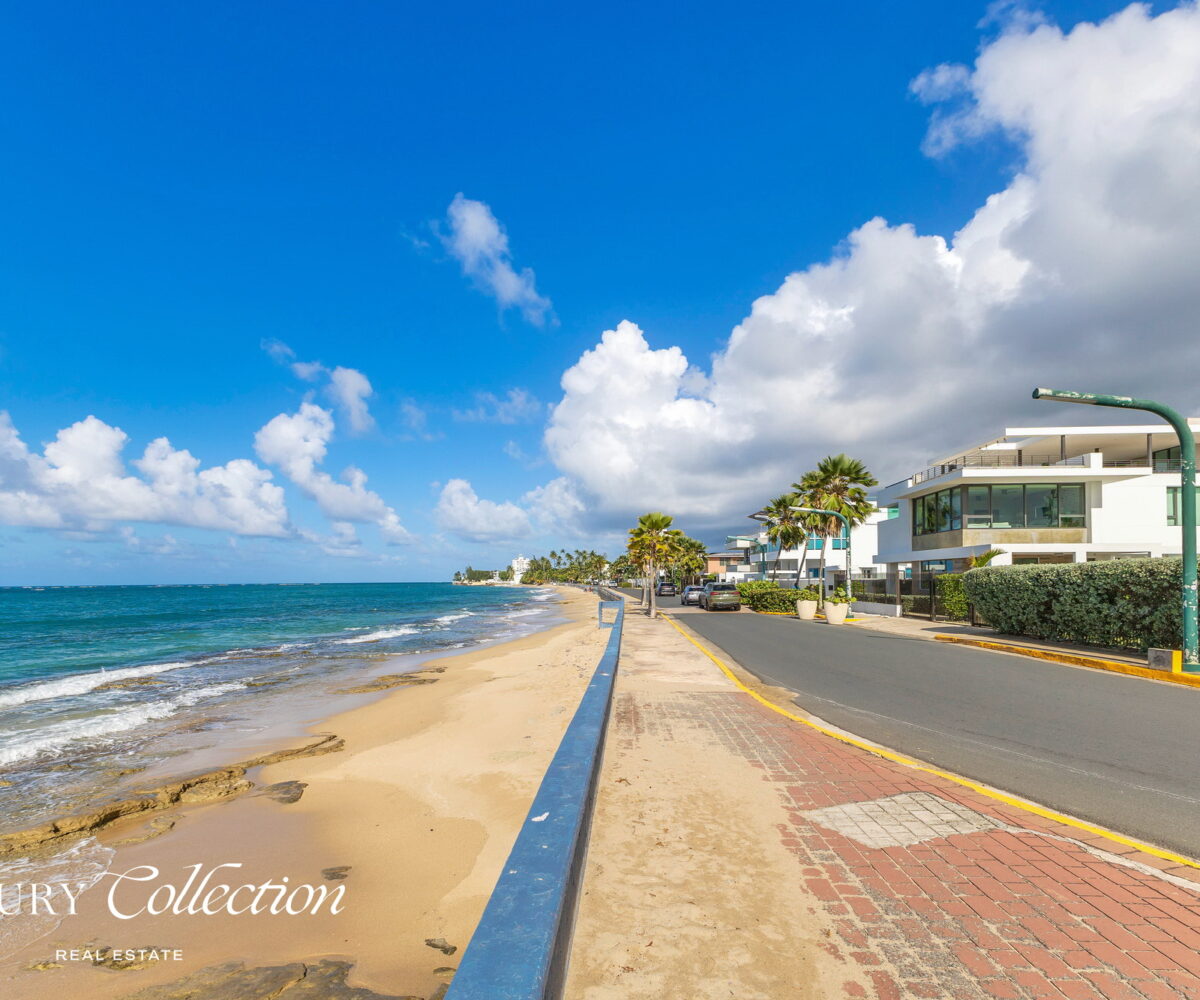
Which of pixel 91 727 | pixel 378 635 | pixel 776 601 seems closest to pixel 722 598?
pixel 776 601

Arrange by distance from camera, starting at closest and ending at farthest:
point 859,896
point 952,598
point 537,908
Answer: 1. point 537,908
2. point 859,896
3. point 952,598

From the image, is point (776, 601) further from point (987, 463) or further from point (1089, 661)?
point (1089, 661)

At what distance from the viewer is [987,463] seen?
32750 millimetres

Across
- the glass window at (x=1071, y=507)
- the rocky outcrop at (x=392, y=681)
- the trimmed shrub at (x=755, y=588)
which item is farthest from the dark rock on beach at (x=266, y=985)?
the glass window at (x=1071, y=507)

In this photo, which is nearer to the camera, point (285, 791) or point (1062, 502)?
point (285, 791)

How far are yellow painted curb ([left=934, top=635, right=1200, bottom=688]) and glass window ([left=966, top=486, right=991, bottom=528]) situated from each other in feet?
44.6

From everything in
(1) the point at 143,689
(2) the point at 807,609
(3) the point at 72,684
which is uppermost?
(2) the point at 807,609

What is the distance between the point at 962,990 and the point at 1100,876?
177cm

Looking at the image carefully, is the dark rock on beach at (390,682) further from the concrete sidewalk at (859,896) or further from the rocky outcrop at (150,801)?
the concrete sidewalk at (859,896)

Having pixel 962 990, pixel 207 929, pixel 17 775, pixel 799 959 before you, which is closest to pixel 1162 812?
pixel 962 990

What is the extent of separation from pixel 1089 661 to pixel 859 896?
1364 cm

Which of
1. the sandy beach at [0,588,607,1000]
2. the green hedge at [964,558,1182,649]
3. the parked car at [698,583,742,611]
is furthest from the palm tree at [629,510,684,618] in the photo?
the sandy beach at [0,588,607,1000]

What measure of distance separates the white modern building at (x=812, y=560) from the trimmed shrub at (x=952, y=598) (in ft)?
69.8

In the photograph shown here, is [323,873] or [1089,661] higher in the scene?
[1089,661]
